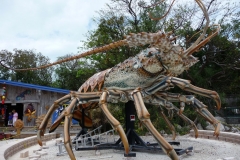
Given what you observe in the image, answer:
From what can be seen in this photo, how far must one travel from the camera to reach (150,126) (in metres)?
3.57

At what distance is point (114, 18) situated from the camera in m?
13.9

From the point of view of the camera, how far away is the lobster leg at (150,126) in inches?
133

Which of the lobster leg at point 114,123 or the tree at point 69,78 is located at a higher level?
the tree at point 69,78

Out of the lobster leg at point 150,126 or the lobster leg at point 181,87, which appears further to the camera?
the lobster leg at point 181,87

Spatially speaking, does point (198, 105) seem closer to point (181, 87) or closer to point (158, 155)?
point (181, 87)

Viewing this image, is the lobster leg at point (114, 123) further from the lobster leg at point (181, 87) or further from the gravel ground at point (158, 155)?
the gravel ground at point (158, 155)

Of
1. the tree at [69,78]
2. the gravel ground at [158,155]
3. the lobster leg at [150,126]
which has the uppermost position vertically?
the tree at [69,78]

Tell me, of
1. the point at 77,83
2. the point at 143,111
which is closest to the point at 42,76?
the point at 77,83

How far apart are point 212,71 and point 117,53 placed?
542 cm

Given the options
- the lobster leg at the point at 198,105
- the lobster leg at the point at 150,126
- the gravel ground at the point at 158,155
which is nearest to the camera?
the lobster leg at the point at 150,126

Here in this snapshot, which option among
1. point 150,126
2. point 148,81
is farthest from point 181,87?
point 150,126

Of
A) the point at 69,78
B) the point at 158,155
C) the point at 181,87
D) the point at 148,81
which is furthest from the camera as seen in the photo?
the point at 69,78

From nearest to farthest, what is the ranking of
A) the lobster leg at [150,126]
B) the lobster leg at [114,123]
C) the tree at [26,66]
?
the lobster leg at [150,126], the lobster leg at [114,123], the tree at [26,66]

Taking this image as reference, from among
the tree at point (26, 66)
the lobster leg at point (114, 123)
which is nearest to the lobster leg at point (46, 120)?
→ the lobster leg at point (114, 123)
